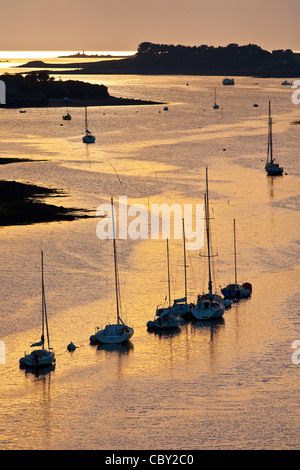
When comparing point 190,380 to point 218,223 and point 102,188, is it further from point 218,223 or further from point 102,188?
point 102,188

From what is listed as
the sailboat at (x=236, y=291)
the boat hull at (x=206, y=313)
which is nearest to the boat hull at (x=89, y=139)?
the sailboat at (x=236, y=291)

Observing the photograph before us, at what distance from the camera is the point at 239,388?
138ft

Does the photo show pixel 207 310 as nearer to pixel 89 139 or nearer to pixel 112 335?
pixel 112 335
